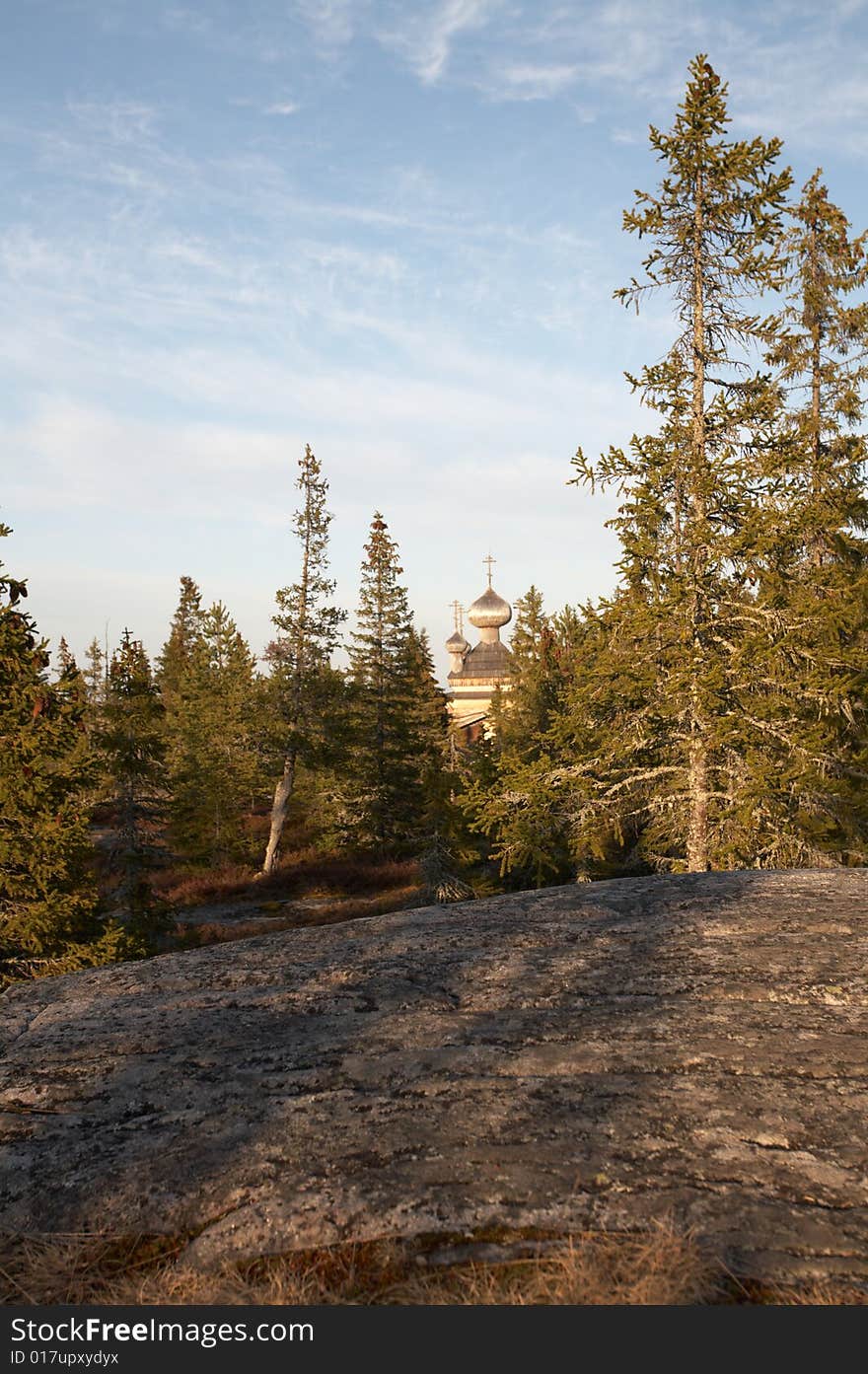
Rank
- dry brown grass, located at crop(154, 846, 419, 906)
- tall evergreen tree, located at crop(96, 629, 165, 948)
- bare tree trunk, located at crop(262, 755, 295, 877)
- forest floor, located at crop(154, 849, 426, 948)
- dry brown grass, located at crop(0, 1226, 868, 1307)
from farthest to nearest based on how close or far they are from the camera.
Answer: bare tree trunk, located at crop(262, 755, 295, 877), dry brown grass, located at crop(154, 846, 419, 906), forest floor, located at crop(154, 849, 426, 948), tall evergreen tree, located at crop(96, 629, 165, 948), dry brown grass, located at crop(0, 1226, 868, 1307)

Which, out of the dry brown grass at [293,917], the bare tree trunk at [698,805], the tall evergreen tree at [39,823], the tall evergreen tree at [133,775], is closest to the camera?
the tall evergreen tree at [39,823]

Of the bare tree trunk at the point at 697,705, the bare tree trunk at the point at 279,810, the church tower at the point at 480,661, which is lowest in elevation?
the bare tree trunk at the point at 279,810

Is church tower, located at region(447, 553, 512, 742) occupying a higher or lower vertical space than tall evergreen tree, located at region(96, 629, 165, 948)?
higher

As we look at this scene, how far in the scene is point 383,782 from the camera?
37.3 meters

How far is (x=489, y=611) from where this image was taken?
78750mm

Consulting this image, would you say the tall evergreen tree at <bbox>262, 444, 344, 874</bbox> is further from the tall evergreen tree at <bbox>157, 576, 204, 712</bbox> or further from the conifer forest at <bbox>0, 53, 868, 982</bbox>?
the tall evergreen tree at <bbox>157, 576, 204, 712</bbox>

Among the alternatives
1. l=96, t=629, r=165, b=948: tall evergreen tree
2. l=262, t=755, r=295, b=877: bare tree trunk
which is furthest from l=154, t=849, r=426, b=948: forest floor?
l=96, t=629, r=165, b=948: tall evergreen tree

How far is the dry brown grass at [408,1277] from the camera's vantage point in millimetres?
2320

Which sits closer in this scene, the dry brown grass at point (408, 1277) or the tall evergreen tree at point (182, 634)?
the dry brown grass at point (408, 1277)

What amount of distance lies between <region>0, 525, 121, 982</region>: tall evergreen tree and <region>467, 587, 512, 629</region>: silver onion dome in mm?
64876

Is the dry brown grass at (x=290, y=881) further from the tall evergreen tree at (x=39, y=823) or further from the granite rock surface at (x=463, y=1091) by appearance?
the granite rock surface at (x=463, y=1091)

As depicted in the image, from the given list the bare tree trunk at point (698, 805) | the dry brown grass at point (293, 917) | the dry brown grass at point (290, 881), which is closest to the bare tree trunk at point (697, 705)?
the bare tree trunk at point (698, 805)

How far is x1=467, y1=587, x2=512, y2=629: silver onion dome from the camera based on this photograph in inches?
3100

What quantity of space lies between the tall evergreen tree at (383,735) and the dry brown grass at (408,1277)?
3332 centimetres
